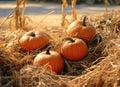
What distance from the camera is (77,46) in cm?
343

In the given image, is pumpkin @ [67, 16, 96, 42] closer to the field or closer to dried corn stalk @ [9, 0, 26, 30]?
the field

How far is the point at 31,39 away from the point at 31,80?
766 millimetres

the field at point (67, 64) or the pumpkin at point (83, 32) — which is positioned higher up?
the pumpkin at point (83, 32)

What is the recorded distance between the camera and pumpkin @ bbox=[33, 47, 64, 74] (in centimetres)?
326

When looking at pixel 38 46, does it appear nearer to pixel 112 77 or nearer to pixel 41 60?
pixel 41 60

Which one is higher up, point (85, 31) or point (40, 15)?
point (85, 31)

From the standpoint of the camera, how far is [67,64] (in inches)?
132

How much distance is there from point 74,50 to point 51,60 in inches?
9.7

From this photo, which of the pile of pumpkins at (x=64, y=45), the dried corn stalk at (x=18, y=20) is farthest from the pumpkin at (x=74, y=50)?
the dried corn stalk at (x=18, y=20)

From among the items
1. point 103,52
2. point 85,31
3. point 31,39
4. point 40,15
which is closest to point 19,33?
point 31,39

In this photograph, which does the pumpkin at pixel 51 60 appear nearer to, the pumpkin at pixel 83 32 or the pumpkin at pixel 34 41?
the pumpkin at pixel 34 41

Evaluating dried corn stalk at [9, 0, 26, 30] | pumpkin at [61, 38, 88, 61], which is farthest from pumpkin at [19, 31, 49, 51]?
dried corn stalk at [9, 0, 26, 30]

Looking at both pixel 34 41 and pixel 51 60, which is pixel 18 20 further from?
pixel 51 60

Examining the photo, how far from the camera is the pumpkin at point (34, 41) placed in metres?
3.57
